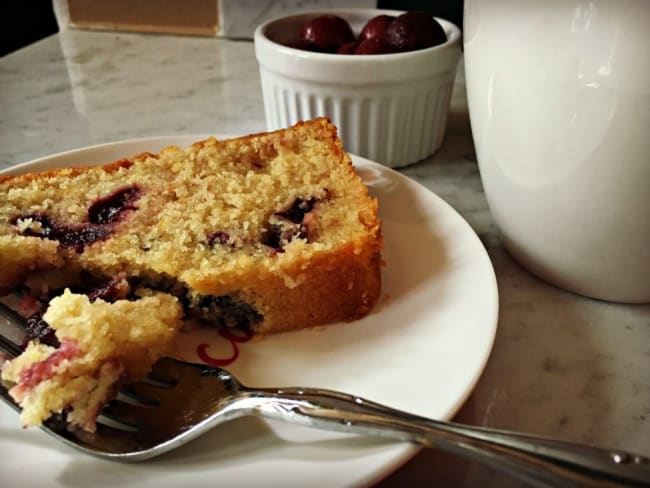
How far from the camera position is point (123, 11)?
2350mm

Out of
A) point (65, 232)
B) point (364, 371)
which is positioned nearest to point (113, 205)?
point (65, 232)

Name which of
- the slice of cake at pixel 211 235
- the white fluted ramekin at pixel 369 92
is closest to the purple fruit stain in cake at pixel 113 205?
the slice of cake at pixel 211 235

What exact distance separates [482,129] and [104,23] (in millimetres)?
1991

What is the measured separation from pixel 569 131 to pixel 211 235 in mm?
520

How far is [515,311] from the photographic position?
0.91 metres

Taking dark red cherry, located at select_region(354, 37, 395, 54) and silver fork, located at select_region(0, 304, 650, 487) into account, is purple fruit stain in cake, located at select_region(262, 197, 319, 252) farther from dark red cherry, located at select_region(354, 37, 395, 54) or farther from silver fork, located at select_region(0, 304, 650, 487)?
dark red cherry, located at select_region(354, 37, 395, 54)

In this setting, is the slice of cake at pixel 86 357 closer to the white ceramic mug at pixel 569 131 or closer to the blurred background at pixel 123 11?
the white ceramic mug at pixel 569 131

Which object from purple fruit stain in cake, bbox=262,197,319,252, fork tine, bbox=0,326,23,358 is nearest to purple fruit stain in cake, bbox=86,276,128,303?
fork tine, bbox=0,326,23,358

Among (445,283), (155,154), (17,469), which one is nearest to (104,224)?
(155,154)

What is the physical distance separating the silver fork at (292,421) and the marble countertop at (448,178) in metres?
0.10

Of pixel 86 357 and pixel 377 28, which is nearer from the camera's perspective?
pixel 86 357

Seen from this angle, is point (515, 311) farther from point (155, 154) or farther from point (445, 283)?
point (155, 154)

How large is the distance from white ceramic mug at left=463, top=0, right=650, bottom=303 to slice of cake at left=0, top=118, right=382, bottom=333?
0.23 metres

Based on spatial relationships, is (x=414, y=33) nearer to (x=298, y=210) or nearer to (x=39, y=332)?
(x=298, y=210)
